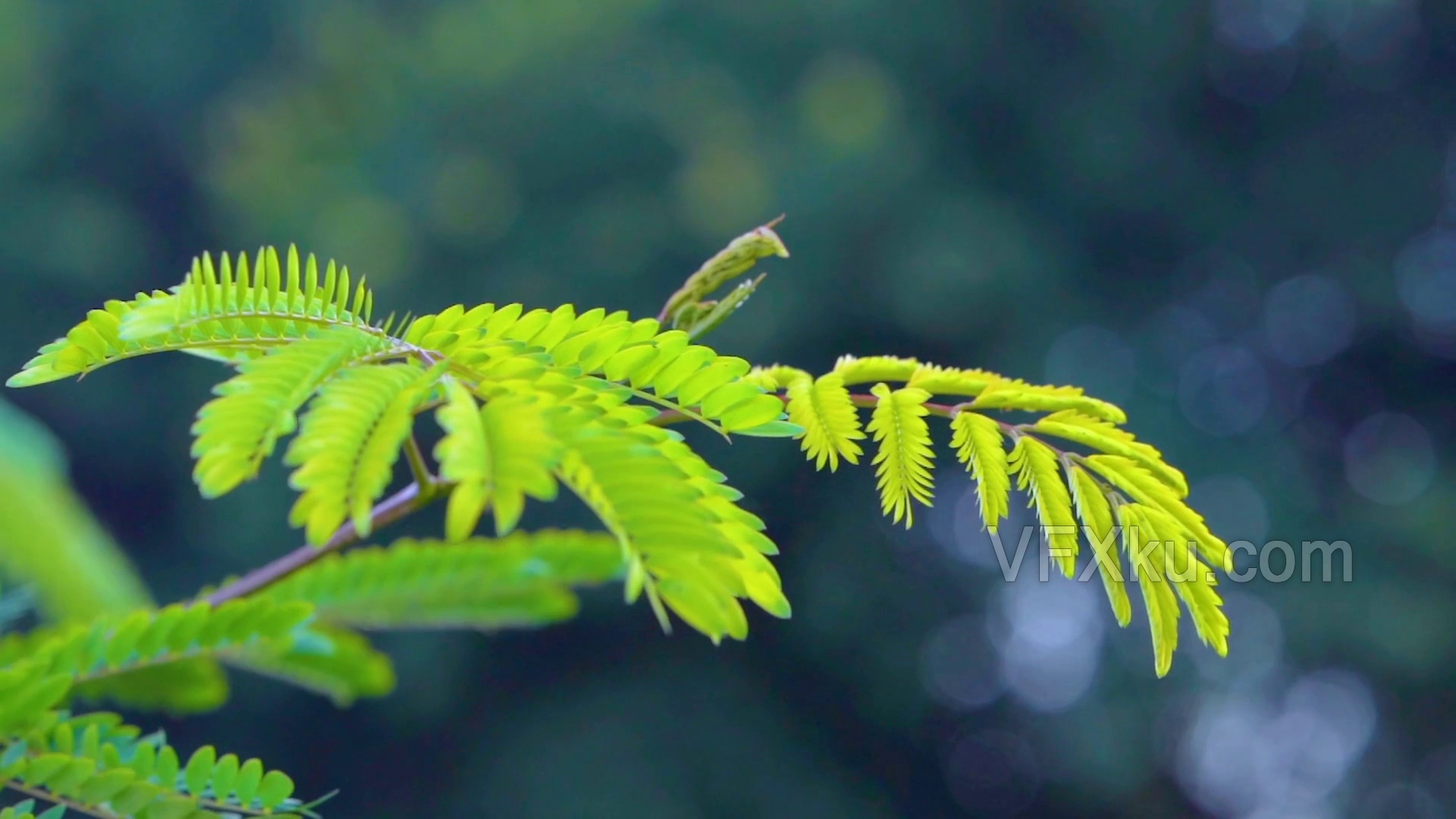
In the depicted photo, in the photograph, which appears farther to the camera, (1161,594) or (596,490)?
(1161,594)

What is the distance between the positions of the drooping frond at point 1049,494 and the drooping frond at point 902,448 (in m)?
0.07

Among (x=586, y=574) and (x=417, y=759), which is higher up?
(x=417, y=759)

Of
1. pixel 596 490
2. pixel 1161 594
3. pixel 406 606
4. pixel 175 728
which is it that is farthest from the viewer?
pixel 175 728

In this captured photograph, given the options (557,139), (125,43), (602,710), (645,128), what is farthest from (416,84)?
(602,710)

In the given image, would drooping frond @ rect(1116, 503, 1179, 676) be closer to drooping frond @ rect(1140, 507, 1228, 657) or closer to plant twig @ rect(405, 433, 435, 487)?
drooping frond @ rect(1140, 507, 1228, 657)

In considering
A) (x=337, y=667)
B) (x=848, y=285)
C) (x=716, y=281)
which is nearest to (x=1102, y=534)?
(x=716, y=281)

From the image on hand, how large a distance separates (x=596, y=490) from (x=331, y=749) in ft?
26.2

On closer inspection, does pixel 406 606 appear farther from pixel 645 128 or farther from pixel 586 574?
pixel 645 128

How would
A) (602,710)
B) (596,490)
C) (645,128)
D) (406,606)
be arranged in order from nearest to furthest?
(596,490)
(406,606)
(645,128)
(602,710)

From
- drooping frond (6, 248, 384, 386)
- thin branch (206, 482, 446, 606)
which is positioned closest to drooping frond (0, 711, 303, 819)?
thin branch (206, 482, 446, 606)

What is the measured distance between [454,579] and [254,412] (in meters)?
0.72

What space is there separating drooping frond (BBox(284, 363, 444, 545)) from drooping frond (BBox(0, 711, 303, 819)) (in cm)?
33

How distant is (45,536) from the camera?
1.30 metres

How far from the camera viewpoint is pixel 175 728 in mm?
7625
